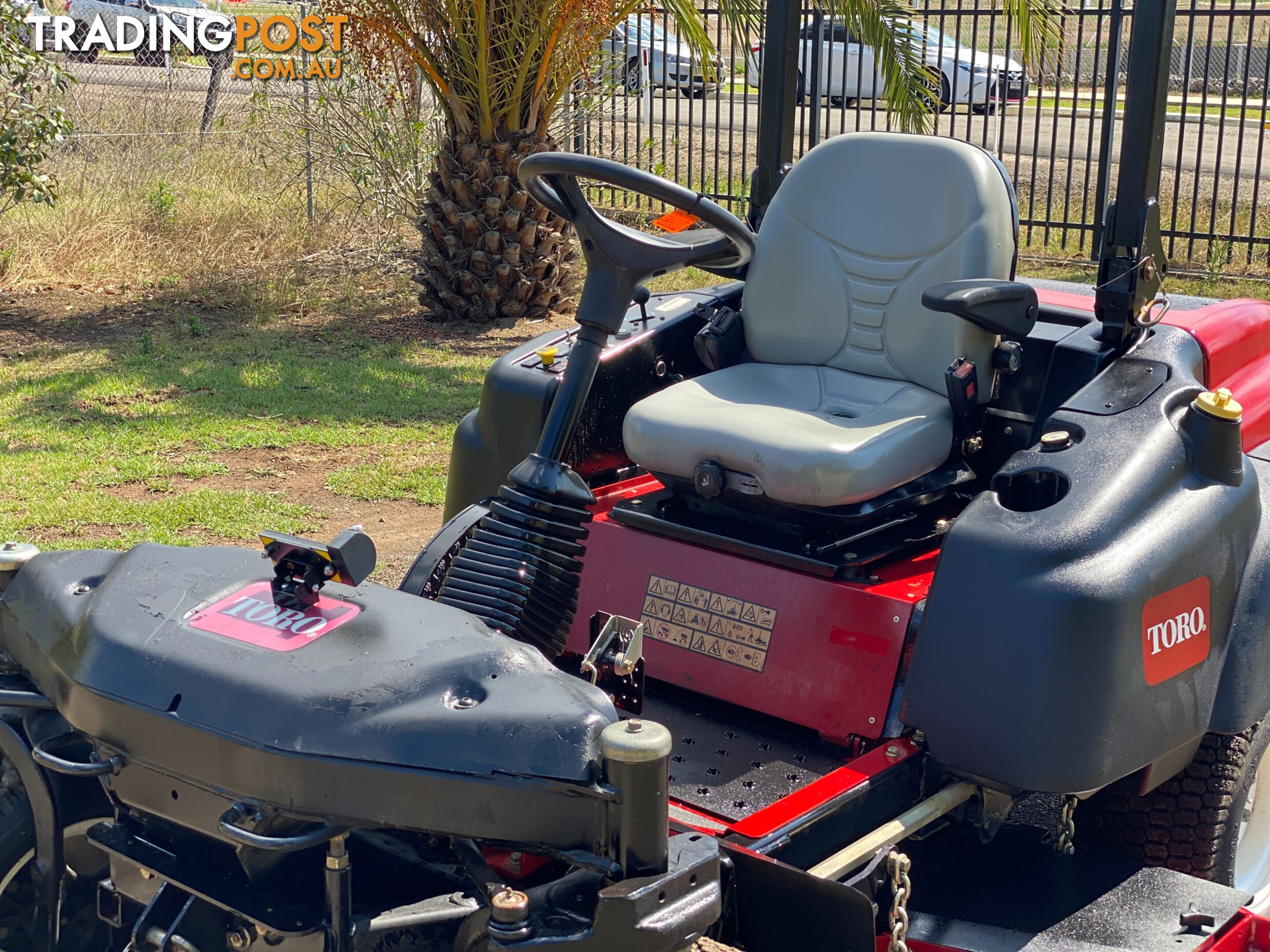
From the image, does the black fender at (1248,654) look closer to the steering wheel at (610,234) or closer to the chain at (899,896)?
the chain at (899,896)

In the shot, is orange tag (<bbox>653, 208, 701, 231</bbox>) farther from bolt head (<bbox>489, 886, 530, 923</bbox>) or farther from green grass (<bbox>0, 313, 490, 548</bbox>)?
green grass (<bbox>0, 313, 490, 548</bbox>)

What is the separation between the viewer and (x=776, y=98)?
10.6 ft

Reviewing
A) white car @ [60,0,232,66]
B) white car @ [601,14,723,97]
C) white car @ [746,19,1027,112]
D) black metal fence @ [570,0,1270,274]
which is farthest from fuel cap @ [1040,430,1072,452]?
white car @ [60,0,232,66]

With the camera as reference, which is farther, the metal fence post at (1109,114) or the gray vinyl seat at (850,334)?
the metal fence post at (1109,114)

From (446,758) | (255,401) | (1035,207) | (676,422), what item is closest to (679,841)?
(446,758)

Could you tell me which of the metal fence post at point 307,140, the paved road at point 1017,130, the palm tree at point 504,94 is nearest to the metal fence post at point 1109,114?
the palm tree at point 504,94

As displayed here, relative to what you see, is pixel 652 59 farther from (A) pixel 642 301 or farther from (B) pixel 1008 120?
(B) pixel 1008 120

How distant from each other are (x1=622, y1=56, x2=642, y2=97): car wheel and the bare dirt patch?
17.0ft

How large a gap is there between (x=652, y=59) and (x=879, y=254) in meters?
7.83

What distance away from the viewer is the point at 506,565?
2164 mm

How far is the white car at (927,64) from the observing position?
23.8ft

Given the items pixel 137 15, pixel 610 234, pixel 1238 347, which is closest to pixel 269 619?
pixel 610 234

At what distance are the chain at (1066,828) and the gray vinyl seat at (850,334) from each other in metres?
0.65
